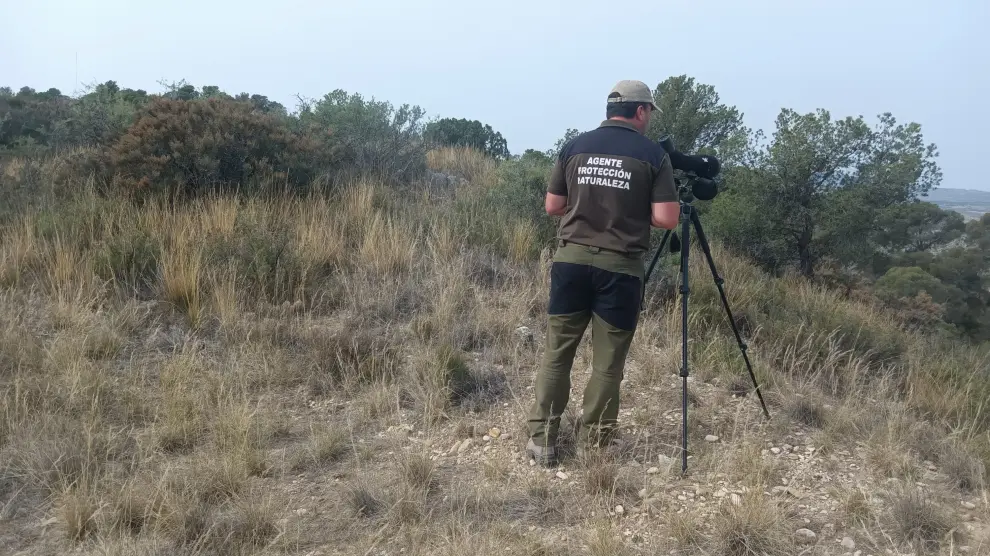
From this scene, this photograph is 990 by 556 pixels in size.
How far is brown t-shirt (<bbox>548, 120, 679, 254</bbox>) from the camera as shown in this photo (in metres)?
3.31

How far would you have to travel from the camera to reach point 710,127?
9961 mm

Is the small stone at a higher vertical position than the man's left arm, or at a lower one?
lower

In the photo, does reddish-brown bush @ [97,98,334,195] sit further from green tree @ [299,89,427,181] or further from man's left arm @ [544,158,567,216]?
man's left arm @ [544,158,567,216]

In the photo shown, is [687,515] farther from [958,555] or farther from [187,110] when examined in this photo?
[187,110]

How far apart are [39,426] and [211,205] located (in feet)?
11.9

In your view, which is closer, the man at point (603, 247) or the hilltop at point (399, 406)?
the hilltop at point (399, 406)

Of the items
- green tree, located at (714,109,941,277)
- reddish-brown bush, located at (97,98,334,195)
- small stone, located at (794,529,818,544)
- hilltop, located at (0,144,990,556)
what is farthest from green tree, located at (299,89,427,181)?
small stone, located at (794,529,818,544)

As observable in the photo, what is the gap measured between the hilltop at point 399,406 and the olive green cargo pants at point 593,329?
261 mm

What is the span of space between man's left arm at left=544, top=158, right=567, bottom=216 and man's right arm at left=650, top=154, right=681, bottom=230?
1.80 ft

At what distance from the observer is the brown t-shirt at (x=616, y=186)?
3.31 meters

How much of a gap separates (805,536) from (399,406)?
2.42m

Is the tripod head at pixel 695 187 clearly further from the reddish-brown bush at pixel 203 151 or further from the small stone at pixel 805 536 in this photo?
the reddish-brown bush at pixel 203 151

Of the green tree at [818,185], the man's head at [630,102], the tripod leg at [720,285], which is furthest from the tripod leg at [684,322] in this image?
the green tree at [818,185]

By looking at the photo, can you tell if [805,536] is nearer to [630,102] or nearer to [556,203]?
[556,203]
